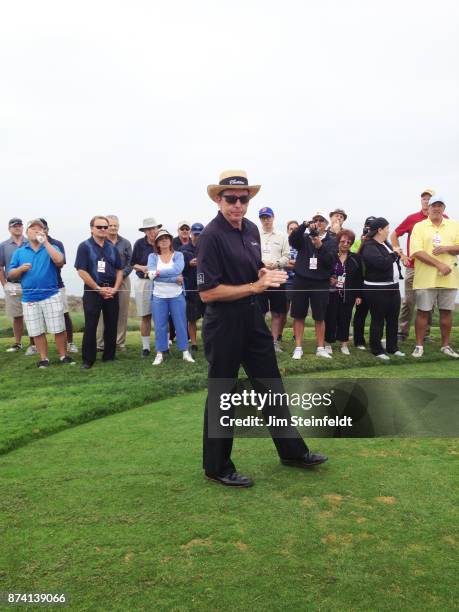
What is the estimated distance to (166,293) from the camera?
8.12m

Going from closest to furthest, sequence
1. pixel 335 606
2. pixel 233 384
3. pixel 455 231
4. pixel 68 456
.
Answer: pixel 335 606 → pixel 233 384 → pixel 68 456 → pixel 455 231

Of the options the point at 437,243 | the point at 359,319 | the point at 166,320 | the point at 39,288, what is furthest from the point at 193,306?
the point at 437,243

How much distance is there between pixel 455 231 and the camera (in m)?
8.13

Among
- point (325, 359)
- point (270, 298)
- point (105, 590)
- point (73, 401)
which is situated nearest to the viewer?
point (105, 590)

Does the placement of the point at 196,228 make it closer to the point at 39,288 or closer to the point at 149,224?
the point at 149,224

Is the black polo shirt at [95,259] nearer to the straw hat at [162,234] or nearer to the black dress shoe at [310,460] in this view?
the straw hat at [162,234]

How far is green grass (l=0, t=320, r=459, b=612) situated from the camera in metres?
2.42

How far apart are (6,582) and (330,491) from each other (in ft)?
6.42

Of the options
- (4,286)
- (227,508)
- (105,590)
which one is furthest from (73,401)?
(4,286)

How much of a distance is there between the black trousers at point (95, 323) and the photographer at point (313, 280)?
9.21 feet

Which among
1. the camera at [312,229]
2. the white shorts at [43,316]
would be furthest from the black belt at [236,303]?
the white shorts at [43,316]

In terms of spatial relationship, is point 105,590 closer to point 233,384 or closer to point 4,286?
point 233,384

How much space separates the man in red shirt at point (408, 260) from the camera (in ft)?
30.0

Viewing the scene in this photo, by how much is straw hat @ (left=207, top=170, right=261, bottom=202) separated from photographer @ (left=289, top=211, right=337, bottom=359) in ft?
13.3
